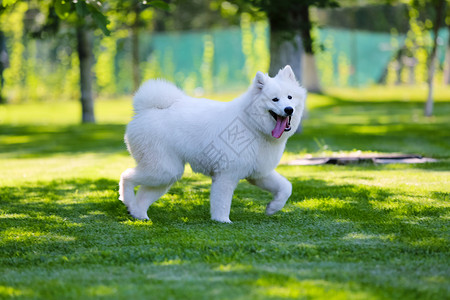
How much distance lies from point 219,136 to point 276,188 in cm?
79

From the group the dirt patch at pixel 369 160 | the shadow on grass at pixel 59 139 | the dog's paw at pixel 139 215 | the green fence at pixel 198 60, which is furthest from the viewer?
the green fence at pixel 198 60

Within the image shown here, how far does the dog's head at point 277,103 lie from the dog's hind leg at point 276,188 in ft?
1.73

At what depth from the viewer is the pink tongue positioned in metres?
5.88

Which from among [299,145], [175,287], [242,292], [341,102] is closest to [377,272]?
[242,292]

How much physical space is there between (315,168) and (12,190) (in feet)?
15.1

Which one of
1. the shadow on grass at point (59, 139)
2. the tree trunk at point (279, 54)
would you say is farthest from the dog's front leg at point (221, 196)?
the shadow on grass at point (59, 139)

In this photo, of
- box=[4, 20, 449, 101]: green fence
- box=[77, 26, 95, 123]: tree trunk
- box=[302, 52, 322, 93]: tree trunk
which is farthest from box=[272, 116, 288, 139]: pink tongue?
box=[4, 20, 449, 101]: green fence

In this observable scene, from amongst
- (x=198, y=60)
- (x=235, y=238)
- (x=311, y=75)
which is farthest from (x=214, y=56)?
(x=235, y=238)

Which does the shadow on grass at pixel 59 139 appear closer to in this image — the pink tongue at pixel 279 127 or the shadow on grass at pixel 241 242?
the shadow on grass at pixel 241 242

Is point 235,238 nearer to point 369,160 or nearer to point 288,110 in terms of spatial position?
point 288,110

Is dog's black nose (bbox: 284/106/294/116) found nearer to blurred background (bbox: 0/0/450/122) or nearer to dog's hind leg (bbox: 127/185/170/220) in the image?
dog's hind leg (bbox: 127/185/170/220)

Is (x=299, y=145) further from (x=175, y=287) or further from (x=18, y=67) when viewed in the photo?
(x=18, y=67)

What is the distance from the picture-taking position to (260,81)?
5941 millimetres

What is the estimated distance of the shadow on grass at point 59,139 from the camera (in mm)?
15195
